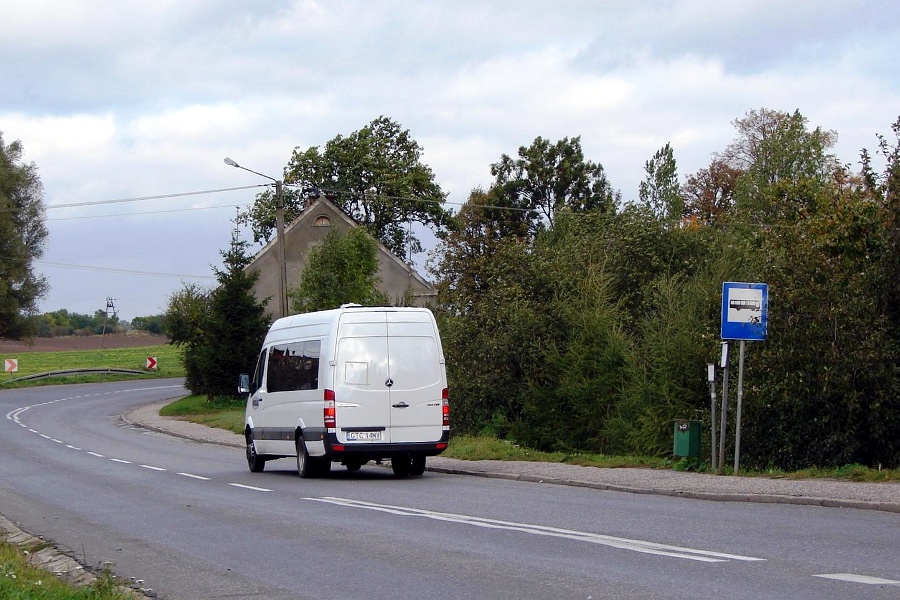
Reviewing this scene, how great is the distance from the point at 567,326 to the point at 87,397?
4059 centimetres

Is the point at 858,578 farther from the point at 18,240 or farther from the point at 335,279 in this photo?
the point at 18,240

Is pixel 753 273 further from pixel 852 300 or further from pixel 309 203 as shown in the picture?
pixel 309 203

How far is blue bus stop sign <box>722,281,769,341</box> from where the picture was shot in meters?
18.5

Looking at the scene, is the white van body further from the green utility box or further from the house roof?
the house roof

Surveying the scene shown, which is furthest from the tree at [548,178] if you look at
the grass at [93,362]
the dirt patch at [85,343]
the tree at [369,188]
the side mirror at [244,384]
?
the dirt patch at [85,343]

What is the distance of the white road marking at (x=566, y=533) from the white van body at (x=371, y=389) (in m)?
3.69

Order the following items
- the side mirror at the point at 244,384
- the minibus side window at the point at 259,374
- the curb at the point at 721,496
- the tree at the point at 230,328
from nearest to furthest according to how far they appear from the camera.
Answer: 1. the curb at the point at 721,496
2. the minibus side window at the point at 259,374
3. the side mirror at the point at 244,384
4. the tree at the point at 230,328

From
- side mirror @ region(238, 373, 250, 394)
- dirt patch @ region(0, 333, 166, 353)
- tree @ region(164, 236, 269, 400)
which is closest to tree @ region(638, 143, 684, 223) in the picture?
tree @ region(164, 236, 269, 400)

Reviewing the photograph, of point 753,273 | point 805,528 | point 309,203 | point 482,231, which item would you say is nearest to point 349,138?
point 309,203

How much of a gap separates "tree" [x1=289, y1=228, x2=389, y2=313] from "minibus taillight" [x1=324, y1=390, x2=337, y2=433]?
1969 centimetres

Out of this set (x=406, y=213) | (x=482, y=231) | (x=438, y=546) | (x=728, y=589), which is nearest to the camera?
(x=728, y=589)

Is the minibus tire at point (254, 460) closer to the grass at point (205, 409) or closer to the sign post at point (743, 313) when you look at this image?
the sign post at point (743, 313)

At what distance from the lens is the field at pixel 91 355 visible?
85250 millimetres

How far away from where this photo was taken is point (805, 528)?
11.3m
